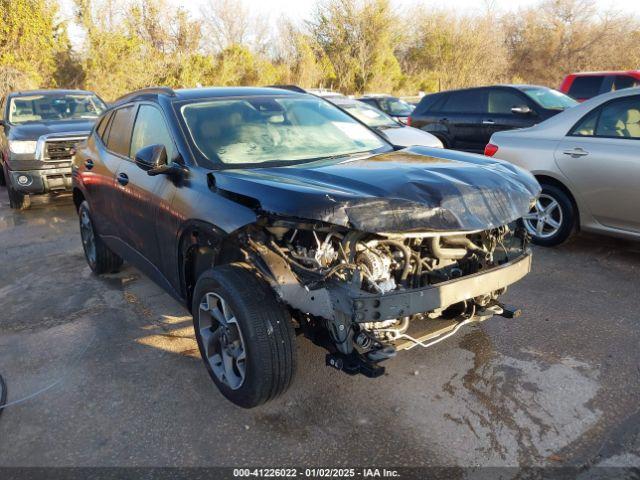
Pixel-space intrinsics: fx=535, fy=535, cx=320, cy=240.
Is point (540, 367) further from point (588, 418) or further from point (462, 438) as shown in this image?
point (462, 438)

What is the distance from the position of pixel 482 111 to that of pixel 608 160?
4650mm

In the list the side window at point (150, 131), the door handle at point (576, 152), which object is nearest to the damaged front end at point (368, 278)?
the side window at point (150, 131)

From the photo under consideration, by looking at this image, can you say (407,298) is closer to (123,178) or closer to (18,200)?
(123,178)

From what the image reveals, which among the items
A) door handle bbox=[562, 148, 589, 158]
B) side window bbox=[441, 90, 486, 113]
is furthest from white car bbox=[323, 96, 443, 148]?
door handle bbox=[562, 148, 589, 158]

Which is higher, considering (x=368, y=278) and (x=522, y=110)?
(x=522, y=110)

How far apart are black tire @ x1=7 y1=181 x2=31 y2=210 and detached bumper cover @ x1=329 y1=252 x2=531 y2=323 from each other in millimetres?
7892

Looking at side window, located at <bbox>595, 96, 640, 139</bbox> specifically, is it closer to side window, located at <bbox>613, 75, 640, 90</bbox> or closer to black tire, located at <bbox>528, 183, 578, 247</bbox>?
black tire, located at <bbox>528, 183, 578, 247</bbox>

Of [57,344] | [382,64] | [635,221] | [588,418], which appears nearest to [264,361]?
[588,418]

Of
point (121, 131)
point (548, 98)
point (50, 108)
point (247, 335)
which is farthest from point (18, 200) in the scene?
point (548, 98)

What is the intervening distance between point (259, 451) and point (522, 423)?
140 centimetres

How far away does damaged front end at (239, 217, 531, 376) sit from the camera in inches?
101

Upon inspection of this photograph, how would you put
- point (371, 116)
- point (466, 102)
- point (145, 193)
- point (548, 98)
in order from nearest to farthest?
1. point (145, 193)
2. point (548, 98)
3. point (466, 102)
4. point (371, 116)

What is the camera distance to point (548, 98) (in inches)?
354

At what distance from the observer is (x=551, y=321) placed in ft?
13.2
